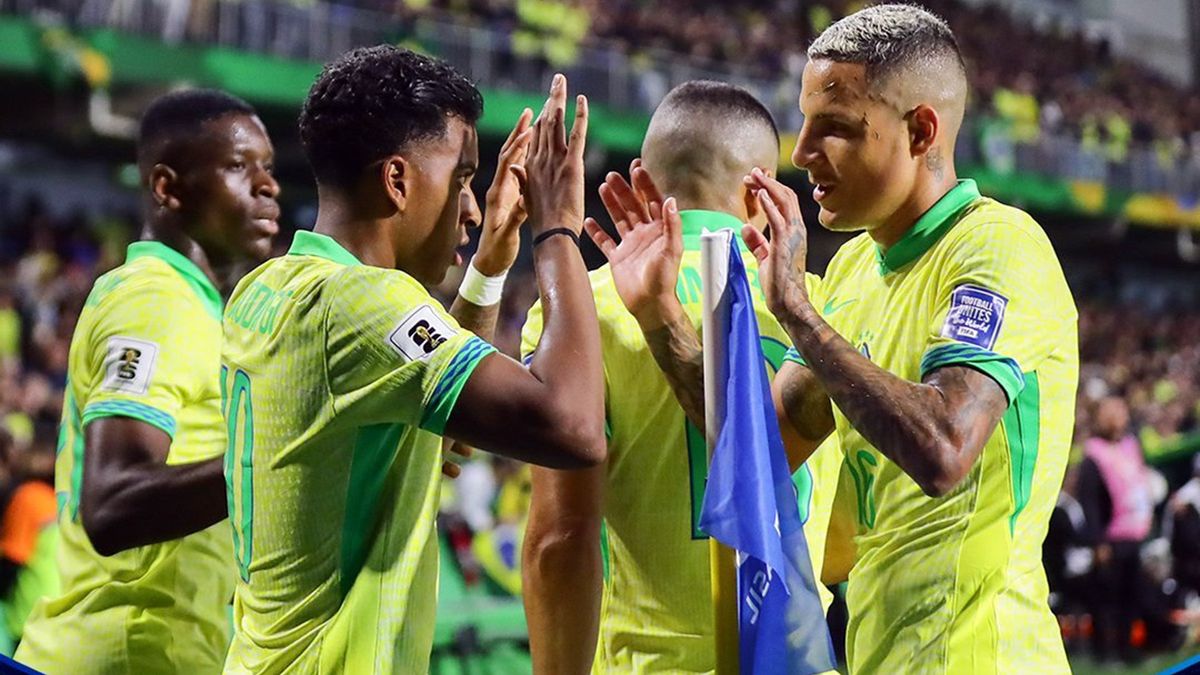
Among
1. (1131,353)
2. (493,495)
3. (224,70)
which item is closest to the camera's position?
(493,495)

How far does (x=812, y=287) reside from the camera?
11.0ft

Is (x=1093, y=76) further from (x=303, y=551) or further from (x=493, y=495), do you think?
(x=303, y=551)

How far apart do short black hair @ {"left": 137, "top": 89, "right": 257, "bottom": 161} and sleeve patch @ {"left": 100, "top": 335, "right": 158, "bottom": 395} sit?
694 millimetres

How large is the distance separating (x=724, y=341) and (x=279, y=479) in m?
0.84

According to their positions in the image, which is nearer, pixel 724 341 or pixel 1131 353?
pixel 724 341

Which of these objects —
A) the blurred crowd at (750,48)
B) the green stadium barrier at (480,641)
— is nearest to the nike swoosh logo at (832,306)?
the green stadium barrier at (480,641)

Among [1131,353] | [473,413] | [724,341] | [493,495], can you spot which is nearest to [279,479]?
[473,413]

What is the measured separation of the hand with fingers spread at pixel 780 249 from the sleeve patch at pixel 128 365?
1.44 m

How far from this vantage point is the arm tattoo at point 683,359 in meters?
3.14

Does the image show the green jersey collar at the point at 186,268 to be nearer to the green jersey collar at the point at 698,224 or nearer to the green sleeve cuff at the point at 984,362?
the green jersey collar at the point at 698,224

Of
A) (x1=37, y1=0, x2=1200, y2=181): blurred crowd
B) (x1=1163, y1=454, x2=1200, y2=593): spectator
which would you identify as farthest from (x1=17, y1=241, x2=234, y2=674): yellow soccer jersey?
(x1=37, y1=0, x2=1200, y2=181): blurred crowd

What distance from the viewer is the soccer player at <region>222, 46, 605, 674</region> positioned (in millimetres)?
2572

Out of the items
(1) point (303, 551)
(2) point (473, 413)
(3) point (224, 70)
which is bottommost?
(3) point (224, 70)

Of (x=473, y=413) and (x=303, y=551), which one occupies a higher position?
(x=473, y=413)
